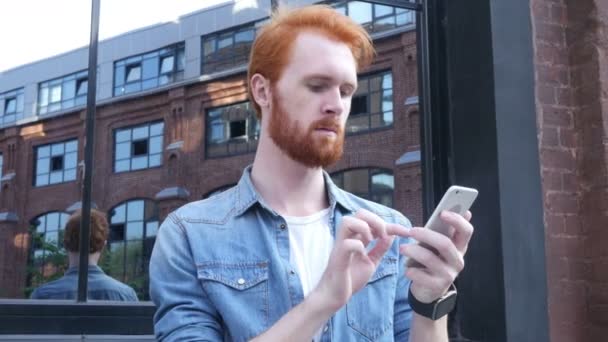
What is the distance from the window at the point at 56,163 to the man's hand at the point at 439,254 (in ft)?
125

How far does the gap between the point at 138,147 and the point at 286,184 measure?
3859 centimetres

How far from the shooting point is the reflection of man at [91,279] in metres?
3.85

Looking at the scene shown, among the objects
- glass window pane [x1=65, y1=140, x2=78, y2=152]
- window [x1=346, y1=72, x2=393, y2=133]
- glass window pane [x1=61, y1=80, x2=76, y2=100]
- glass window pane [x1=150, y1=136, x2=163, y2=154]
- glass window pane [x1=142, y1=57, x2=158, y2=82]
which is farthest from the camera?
glass window pane [x1=65, y1=140, x2=78, y2=152]

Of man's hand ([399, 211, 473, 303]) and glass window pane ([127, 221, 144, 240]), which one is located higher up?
glass window pane ([127, 221, 144, 240])

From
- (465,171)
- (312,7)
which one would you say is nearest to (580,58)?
(465,171)

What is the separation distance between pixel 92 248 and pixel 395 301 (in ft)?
8.79

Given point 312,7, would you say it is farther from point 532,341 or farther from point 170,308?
point 532,341

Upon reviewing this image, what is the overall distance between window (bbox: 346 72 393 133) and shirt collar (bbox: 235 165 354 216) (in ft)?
89.6

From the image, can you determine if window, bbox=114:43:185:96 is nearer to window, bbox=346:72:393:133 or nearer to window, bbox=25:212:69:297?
window, bbox=25:212:69:297

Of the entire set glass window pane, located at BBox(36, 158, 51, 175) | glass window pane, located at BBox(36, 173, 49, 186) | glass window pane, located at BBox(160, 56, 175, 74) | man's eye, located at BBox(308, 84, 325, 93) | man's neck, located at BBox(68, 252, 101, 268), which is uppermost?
glass window pane, located at BBox(160, 56, 175, 74)

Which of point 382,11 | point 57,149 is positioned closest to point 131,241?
point 57,149

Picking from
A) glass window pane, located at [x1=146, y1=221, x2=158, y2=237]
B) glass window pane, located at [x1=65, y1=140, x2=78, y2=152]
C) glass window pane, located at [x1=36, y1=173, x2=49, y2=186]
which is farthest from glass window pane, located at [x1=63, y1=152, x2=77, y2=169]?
glass window pane, located at [x1=146, y1=221, x2=158, y2=237]

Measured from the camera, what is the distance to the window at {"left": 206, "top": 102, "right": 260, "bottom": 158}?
34031mm

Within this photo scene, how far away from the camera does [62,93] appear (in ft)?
123
